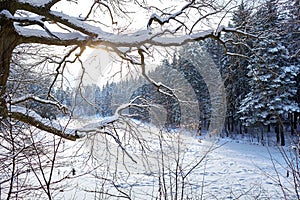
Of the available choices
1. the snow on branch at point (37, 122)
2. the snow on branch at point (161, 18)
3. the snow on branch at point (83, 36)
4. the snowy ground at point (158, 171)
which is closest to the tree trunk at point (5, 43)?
the snow on branch at point (83, 36)

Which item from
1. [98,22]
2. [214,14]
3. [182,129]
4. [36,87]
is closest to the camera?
[182,129]

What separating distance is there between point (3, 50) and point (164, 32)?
2363 mm

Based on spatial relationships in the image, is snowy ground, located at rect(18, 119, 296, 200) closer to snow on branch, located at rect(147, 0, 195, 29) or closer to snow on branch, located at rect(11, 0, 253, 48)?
snow on branch, located at rect(11, 0, 253, 48)

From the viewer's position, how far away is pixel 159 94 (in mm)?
5543

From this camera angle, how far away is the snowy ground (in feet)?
9.46

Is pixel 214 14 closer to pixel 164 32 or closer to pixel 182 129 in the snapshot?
pixel 164 32

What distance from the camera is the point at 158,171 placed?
8.61ft

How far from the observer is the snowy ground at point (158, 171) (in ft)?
9.46

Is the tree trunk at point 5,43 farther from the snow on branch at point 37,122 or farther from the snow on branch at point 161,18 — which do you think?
the snow on branch at point 161,18

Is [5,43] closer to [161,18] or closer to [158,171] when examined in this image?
[161,18]

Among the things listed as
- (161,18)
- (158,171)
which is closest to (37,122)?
(158,171)

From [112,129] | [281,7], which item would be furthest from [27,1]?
[281,7]

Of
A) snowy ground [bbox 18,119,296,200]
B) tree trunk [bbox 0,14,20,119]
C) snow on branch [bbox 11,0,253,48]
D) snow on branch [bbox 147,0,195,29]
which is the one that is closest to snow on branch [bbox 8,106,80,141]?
snowy ground [bbox 18,119,296,200]

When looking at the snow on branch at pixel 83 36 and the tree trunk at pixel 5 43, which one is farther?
→ the snow on branch at pixel 83 36
